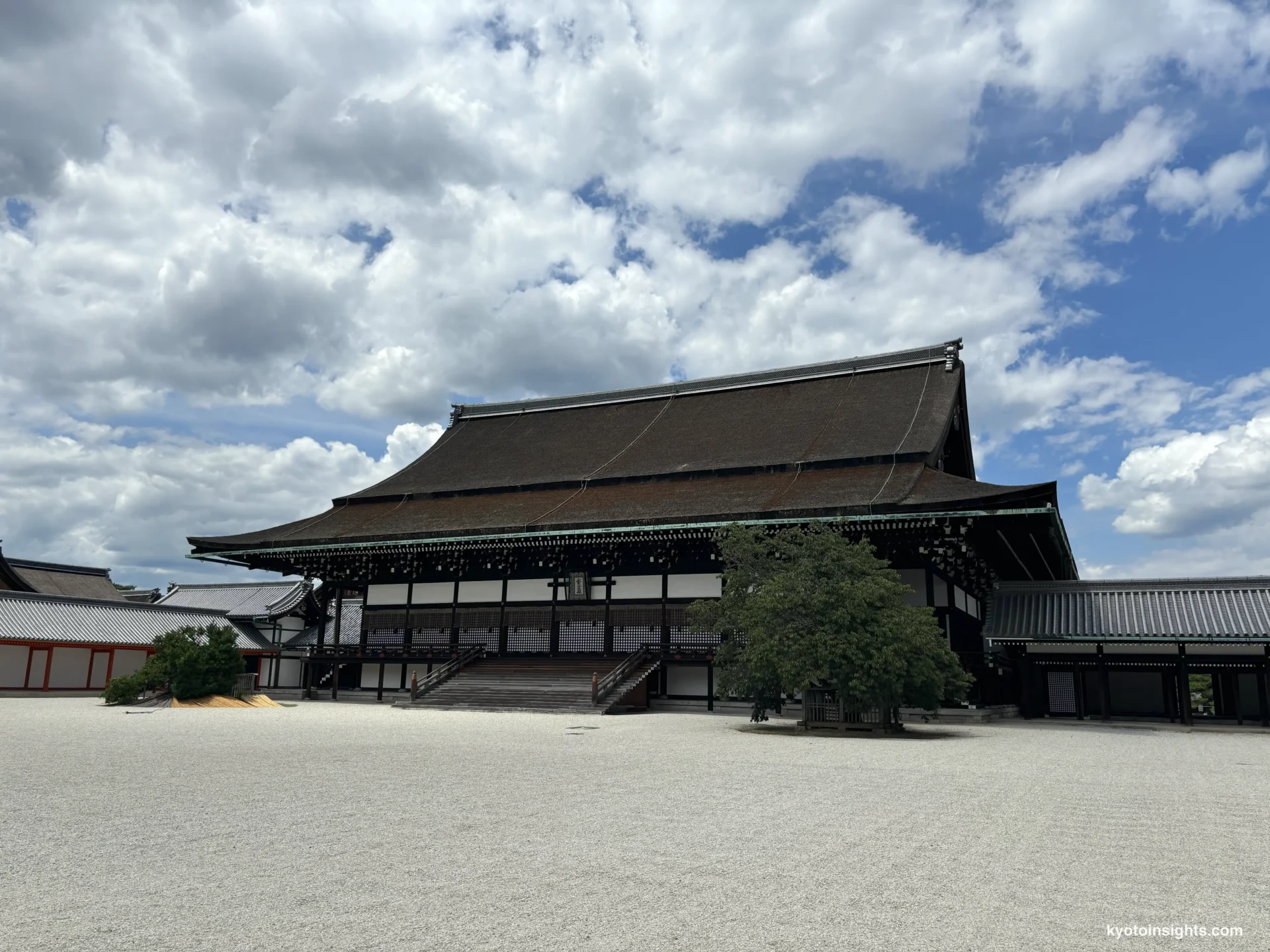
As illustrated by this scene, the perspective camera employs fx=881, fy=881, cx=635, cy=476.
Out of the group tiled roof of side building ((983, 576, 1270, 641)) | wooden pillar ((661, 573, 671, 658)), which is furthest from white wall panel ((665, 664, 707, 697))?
tiled roof of side building ((983, 576, 1270, 641))

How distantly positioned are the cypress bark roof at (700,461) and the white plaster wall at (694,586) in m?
→ 1.78

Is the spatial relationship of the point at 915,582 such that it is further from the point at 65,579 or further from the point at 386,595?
the point at 65,579

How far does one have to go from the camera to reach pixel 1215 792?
26.5 feet

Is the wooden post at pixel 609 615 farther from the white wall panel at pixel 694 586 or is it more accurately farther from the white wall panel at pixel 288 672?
the white wall panel at pixel 288 672

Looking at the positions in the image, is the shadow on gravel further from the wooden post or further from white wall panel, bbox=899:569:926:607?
the wooden post

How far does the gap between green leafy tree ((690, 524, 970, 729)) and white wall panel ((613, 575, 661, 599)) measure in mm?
5542

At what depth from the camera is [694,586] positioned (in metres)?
21.4

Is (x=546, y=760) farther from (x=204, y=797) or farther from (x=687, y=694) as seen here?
(x=687, y=694)

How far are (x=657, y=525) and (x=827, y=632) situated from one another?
671 centimetres

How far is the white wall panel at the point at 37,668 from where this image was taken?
2565cm

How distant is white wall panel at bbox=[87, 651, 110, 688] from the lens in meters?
27.5

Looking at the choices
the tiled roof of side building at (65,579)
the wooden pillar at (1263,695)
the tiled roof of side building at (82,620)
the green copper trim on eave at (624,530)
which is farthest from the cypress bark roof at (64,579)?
the wooden pillar at (1263,695)

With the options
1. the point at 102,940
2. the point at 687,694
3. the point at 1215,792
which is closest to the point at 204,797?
the point at 102,940

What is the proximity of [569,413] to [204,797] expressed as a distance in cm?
2569
